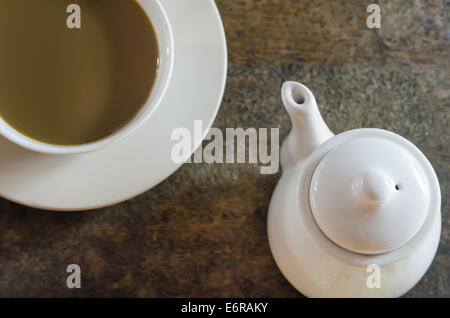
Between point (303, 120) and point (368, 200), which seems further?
point (303, 120)

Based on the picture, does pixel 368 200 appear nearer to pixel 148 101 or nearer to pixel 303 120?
pixel 303 120

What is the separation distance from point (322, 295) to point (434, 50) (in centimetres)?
61

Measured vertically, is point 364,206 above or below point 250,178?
below

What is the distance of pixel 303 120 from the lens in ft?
2.73

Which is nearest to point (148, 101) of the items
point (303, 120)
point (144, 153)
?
point (144, 153)

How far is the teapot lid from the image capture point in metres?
0.69

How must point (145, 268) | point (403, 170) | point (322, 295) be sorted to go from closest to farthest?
1. point (403, 170)
2. point (322, 295)
3. point (145, 268)

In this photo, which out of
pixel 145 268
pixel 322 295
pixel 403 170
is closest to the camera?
pixel 403 170

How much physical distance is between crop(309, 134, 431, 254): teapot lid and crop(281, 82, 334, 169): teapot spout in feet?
0.36

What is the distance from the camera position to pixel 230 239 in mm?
1018

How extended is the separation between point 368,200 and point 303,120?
0.22 m

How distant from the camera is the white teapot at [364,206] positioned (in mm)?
689
